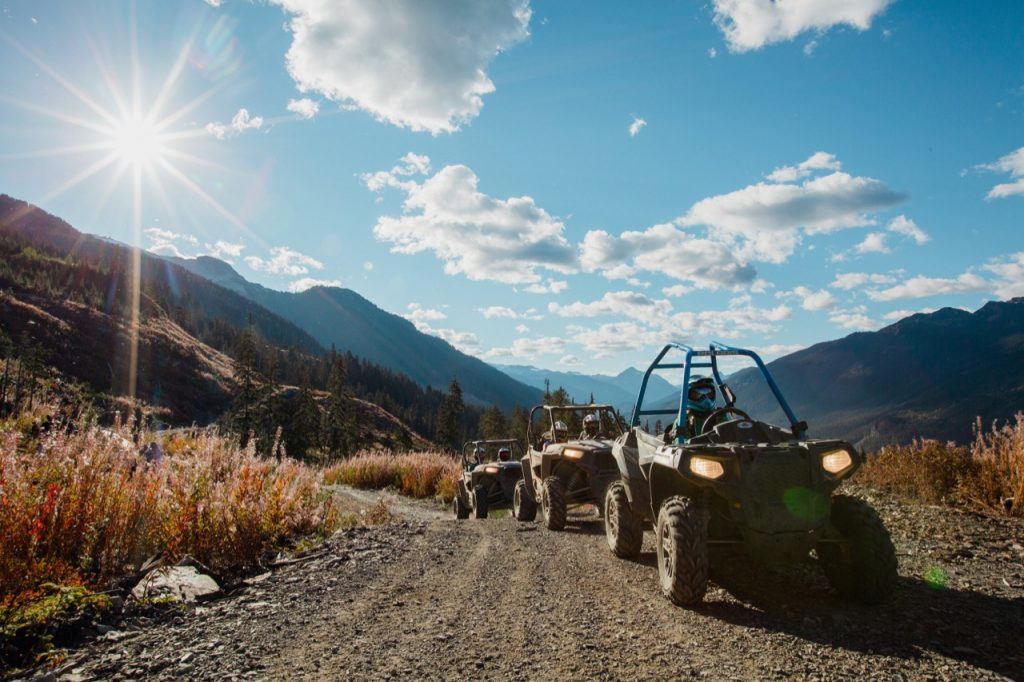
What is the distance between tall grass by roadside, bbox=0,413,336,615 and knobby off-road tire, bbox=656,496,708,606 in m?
4.86

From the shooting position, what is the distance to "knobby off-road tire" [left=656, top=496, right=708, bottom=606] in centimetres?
468

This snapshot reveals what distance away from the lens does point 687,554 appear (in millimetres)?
4703

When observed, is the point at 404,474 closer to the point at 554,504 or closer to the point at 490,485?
the point at 490,485

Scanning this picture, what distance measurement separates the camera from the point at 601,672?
11.5 feet

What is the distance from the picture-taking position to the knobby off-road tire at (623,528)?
6625mm

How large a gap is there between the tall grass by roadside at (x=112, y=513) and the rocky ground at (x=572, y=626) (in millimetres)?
809

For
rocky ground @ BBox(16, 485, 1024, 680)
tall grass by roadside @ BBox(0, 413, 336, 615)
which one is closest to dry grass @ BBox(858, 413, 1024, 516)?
rocky ground @ BBox(16, 485, 1024, 680)

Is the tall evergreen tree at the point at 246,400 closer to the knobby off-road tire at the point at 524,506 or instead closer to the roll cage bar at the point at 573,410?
the knobby off-road tire at the point at 524,506

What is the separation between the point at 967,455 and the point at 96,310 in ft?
352

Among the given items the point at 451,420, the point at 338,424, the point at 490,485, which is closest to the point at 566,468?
the point at 490,485

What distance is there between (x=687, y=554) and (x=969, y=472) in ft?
24.8

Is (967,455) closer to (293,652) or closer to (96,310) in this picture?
(293,652)

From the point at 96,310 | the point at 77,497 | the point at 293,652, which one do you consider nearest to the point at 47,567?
the point at 77,497

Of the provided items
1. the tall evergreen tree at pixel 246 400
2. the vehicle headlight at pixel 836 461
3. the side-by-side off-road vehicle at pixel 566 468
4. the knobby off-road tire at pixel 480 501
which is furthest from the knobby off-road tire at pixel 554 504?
the tall evergreen tree at pixel 246 400
